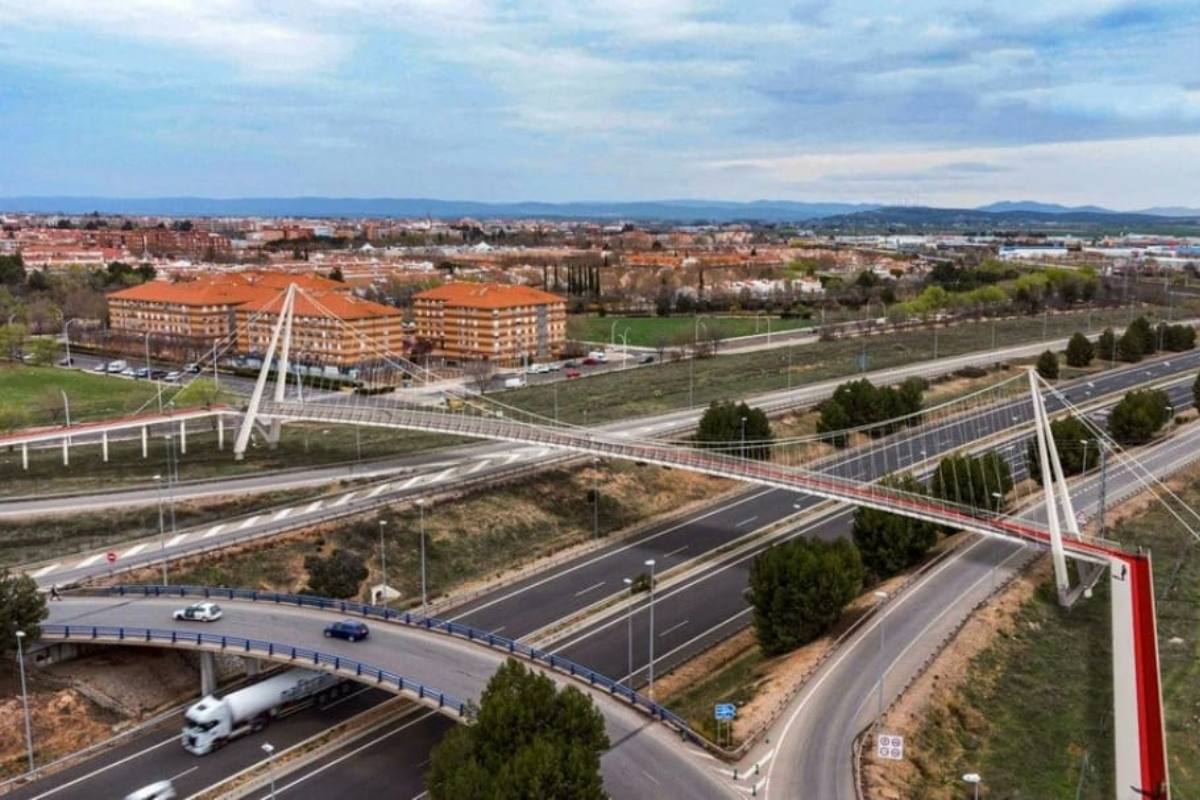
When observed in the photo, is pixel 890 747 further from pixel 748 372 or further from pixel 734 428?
pixel 748 372

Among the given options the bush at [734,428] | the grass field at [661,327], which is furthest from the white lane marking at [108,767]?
the grass field at [661,327]

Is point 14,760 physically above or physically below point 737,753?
below

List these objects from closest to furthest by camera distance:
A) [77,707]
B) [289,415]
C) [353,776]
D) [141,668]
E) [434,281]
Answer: [353,776] < [77,707] < [141,668] < [289,415] < [434,281]

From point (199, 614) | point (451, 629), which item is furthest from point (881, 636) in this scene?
point (199, 614)

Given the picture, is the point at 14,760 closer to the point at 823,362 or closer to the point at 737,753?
the point at 737,753

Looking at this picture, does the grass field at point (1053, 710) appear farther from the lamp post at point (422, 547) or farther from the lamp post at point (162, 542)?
the lamp post at point (162, 542)

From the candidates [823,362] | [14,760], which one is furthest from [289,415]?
[823,362]

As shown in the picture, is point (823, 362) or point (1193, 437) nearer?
point (1193, 437)
